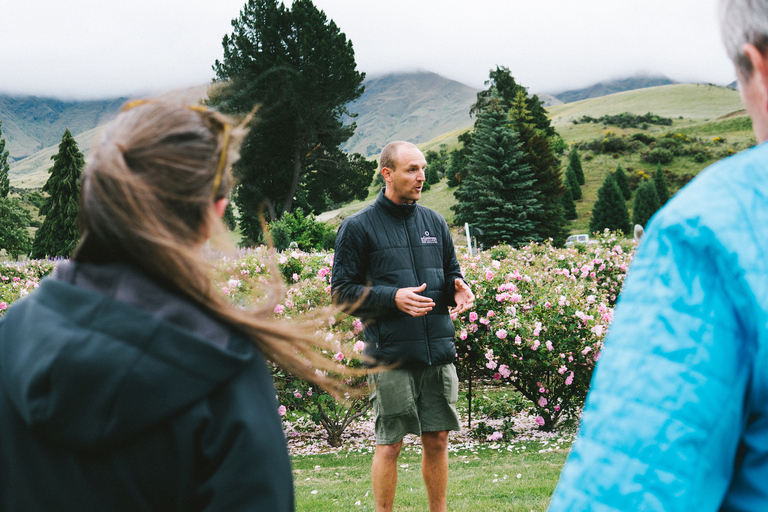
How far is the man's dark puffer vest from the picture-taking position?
3.56 metres

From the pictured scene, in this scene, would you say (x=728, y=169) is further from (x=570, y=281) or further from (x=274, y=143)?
(x=274, y=143)

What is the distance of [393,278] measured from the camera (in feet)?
12.0

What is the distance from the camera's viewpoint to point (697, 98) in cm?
11050

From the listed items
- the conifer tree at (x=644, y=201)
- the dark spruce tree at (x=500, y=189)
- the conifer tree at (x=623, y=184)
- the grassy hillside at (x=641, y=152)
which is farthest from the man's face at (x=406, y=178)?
the conifer tree at (x=623, y=184)

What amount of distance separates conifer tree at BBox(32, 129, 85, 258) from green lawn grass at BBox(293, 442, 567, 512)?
32.9 m

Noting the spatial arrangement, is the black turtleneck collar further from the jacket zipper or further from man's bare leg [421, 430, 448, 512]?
man's bare leg [421, 430, 448, 512]

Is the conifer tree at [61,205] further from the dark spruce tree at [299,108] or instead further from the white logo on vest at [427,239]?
the white logo on vest at [427,239]

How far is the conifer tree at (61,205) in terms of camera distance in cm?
3472

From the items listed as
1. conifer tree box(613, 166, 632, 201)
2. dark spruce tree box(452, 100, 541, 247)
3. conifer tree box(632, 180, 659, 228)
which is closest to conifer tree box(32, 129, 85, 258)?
dark spruce tree box(452, 100, 541, 247)

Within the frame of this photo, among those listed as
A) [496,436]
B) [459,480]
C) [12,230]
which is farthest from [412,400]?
[12,230]

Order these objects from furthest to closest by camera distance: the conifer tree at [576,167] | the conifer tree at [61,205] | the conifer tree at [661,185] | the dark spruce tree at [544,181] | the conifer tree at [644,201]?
1. the conifer tree at [576,167]
2. the conifer tree at [661,185]
3. the conifer tree at [644,201]
4. the dark spruce tree at [544,181]
5. the conifer tree at [61,205]

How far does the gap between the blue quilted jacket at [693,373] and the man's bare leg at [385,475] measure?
9.73 feet

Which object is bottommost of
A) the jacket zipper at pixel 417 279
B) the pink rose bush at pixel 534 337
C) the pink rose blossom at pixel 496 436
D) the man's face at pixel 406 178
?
the pink rose blossom at pixel 496 436

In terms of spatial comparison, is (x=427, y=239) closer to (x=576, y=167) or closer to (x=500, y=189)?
(x=500, y=189)
